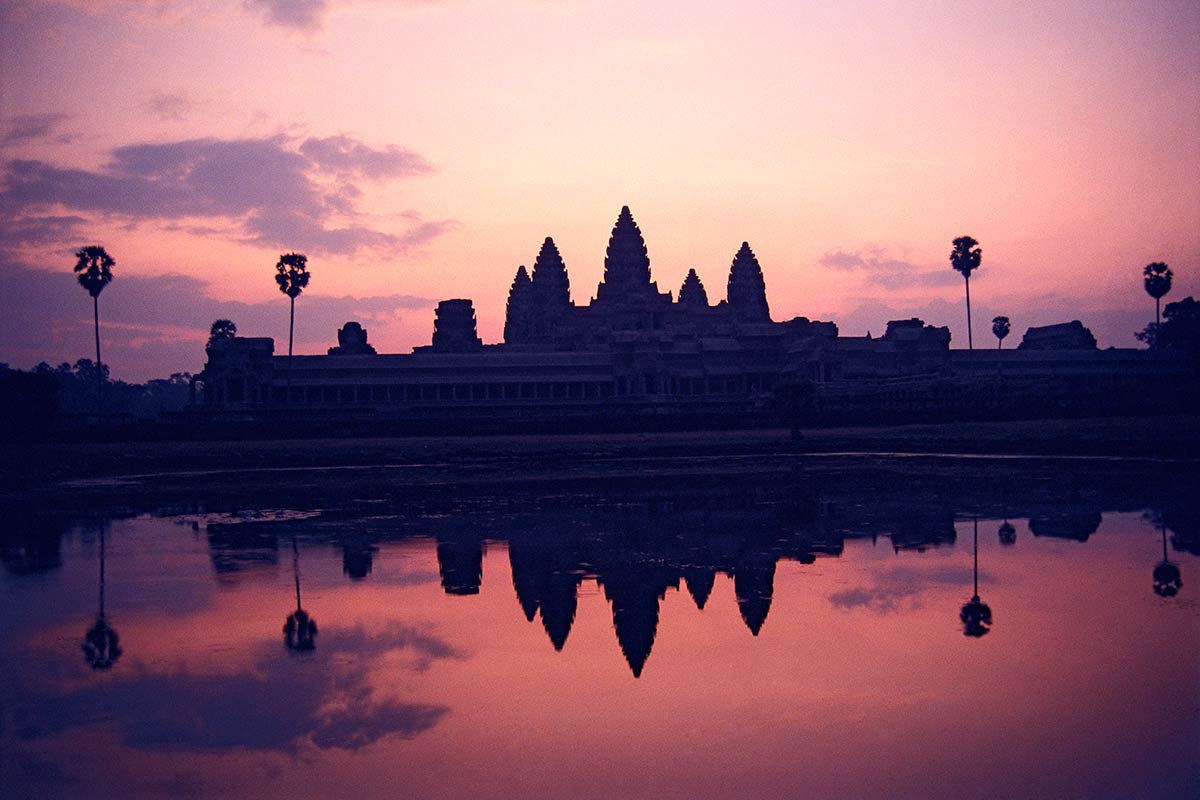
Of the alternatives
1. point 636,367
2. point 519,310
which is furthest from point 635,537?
point 519,310

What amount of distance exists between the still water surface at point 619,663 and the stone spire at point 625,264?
92768 millimetres

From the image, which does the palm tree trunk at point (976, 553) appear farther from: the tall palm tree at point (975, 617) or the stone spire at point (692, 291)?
the stone spire at point (692, 291)

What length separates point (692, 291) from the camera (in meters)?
122

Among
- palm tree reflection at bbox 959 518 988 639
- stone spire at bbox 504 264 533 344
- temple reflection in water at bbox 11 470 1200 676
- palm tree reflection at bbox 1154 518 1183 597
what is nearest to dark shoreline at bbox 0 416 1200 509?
temple reflection in water at bbox 11 470 1200 676

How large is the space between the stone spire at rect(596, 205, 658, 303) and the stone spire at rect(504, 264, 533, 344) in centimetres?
787

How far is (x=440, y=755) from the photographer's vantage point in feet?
27.3

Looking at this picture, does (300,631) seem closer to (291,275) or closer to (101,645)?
(101,645)

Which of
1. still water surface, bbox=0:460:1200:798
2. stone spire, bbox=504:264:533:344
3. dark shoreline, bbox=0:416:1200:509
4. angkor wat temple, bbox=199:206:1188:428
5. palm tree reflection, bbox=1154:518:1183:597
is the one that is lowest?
still water surface, bbox=0:460:1200:798

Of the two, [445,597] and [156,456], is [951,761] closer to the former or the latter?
[445,597]

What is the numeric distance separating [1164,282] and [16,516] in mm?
129257

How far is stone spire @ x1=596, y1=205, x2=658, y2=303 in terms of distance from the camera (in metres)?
112

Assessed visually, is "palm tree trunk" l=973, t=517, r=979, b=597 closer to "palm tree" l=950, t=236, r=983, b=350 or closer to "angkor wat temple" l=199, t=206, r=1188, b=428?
"angkor wat temple" l=199, t=206, r=1188, b=428

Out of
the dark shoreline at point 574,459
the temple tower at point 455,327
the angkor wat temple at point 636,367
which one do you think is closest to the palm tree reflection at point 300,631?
the dark shoreline at point 574,459

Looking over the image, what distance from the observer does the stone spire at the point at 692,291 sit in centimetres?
12012
